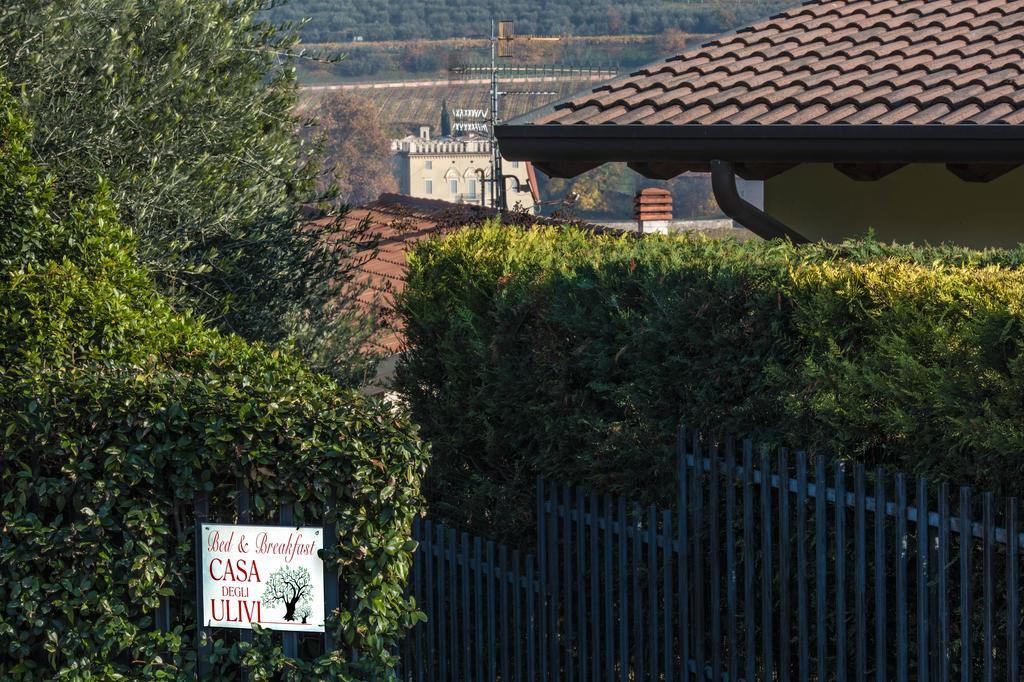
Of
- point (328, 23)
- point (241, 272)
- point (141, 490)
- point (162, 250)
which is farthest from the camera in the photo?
point (328, 23)

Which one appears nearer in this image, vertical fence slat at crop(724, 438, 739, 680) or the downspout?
vertical fence slat at crop(724, 438, 739, 680)

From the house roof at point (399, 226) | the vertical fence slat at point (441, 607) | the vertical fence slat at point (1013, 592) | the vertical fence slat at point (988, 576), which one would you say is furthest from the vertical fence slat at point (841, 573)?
the house roof at point (399, 226)

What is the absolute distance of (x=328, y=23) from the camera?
144 meters

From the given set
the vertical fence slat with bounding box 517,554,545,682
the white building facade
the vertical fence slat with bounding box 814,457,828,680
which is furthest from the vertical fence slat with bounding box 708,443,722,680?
the white building facade

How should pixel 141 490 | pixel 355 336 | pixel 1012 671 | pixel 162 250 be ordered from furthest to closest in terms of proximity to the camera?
pixel 355 336 → pixel 162 250 → pixel 141 490 → pixel 1012 671

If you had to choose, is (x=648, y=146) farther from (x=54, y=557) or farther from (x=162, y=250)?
(x=54, y=557)

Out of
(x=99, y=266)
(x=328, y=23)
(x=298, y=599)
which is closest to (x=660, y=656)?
(x=298, y=599)

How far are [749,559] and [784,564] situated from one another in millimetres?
236

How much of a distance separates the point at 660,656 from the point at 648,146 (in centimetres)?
353

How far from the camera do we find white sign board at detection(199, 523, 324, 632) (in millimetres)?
4246

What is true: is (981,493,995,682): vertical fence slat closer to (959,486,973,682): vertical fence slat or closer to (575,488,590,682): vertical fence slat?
(959,486,973,682): vertical fence slat

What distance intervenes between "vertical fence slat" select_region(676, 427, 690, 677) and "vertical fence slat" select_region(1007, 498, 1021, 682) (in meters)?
1.49

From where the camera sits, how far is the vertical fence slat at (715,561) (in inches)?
190

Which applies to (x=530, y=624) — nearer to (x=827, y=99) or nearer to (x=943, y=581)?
(x=943, y=581)
